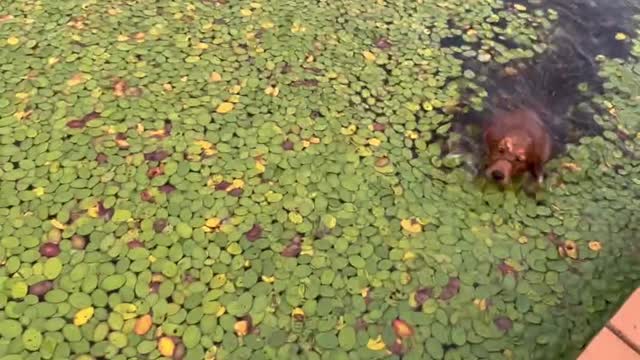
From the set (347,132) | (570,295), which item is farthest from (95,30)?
(570,295)

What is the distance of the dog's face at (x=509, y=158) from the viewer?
2718 millimetres

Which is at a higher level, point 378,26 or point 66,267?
point 378,26

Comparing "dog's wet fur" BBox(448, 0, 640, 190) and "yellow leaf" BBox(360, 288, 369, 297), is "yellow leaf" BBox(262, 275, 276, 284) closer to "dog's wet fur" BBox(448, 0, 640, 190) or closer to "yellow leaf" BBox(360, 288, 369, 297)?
"yellow leaf" BBox(360, 288, 369, 297)

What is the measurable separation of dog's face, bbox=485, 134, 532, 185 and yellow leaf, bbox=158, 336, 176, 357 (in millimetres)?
1438

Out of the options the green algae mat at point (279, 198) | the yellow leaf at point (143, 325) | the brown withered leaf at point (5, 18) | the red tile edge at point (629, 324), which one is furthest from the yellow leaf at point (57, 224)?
the red tile edge at point (629, 324)

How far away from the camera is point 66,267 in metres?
2.40

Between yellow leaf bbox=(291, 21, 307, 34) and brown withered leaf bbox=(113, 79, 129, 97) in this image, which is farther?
yellow leaf bbox=(291, 21, 307, 34)

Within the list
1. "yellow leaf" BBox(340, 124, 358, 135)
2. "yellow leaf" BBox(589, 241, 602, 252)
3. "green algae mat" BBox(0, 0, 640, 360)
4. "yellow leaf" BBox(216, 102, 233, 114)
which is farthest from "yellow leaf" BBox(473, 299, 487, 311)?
"yellow leaf" BBox(216, 102, 233, 114)

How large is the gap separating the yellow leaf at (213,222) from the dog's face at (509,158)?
113 cm

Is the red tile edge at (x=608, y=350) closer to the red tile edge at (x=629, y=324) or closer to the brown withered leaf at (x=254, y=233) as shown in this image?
the red tile edge at (x=629, y=324)

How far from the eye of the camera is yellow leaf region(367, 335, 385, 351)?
2.26 metres

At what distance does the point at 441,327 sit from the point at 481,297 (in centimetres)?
21

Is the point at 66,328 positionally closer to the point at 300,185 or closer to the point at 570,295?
the point at 300,185

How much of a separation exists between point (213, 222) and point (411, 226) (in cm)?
78
